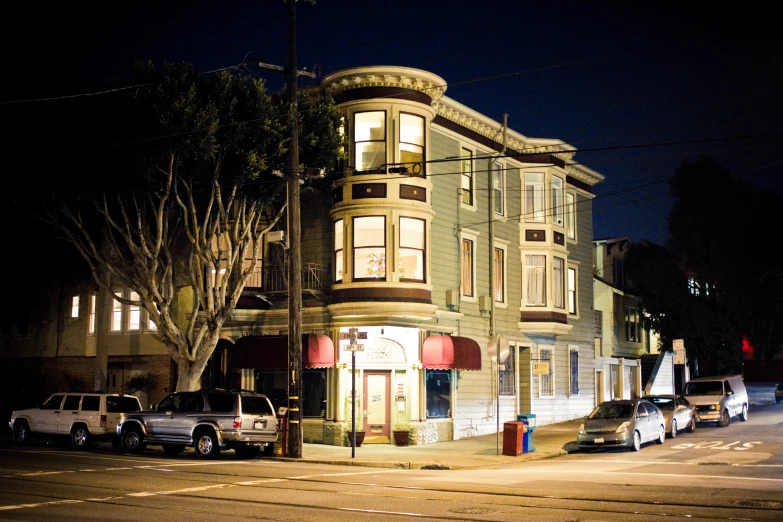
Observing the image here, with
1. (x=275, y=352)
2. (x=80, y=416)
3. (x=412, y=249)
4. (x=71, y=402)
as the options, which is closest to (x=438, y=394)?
(x=412, y=249)

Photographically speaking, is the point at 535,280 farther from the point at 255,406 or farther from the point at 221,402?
the point at 221,402

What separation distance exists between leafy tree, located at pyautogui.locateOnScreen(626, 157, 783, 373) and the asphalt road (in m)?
21.3

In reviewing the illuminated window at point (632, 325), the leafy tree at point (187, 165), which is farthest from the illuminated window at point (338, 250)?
the illuminated window at point (632, 325)

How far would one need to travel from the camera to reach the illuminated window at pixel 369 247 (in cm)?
2920

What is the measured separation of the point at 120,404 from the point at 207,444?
520 centimetres

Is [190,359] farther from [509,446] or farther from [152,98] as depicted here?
[509,446]

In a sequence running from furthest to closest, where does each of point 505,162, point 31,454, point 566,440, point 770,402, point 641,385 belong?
point 770,402 → point 641,385 → point 505,162 → point 566,440 → point 31,454

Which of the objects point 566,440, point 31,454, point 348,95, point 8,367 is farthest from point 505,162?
point 8,367

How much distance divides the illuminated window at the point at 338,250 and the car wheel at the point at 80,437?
9205 millimetres

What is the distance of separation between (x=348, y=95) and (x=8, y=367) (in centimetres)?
2179

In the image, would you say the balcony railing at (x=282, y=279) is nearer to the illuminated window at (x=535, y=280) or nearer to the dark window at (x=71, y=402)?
the dark window at (x=71, y=402)

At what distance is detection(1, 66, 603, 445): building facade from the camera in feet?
96.1

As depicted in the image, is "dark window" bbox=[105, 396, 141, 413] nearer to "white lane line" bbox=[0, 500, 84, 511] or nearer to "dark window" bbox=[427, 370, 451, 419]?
"dark window" bbox=[427, 370, 451, 419]

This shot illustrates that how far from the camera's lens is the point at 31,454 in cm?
2445
